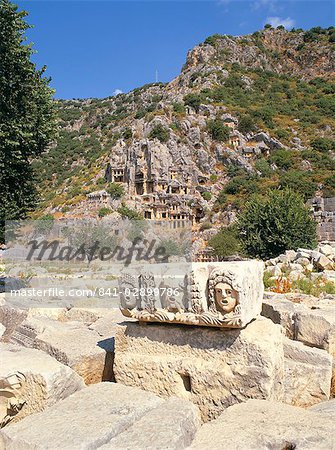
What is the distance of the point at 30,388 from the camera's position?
121 inches

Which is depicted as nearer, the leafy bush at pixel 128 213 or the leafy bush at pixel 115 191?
the leafy bush at pixel 128 213

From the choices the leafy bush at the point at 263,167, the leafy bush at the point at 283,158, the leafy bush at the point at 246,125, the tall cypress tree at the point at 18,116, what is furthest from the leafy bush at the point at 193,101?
the tall cypress tree at the point at 18,116

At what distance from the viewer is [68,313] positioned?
23.7ft

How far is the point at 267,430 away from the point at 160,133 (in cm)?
6234

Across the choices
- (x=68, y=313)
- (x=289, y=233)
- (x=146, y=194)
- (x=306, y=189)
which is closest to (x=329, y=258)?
(x=289, y=233)

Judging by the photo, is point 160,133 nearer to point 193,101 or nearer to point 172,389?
point 193,101

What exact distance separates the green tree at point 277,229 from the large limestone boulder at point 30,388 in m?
19.6

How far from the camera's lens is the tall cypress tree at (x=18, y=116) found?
9.70 metres

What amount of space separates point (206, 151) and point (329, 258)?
48.5m

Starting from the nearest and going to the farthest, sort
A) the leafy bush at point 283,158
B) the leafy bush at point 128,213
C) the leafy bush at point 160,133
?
the leafy bush at point 128,213, the leafy bush at point 283,158, the leafy bush at point 160,133

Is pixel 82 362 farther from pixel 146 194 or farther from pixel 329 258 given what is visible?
pixel 146 194

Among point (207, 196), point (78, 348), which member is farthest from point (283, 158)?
point (78, 348)

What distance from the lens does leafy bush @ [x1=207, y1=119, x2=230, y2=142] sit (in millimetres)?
61688

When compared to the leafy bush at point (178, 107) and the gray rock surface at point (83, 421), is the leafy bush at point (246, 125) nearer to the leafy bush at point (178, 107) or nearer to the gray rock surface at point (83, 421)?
the leafy bush at point (178, 107)
